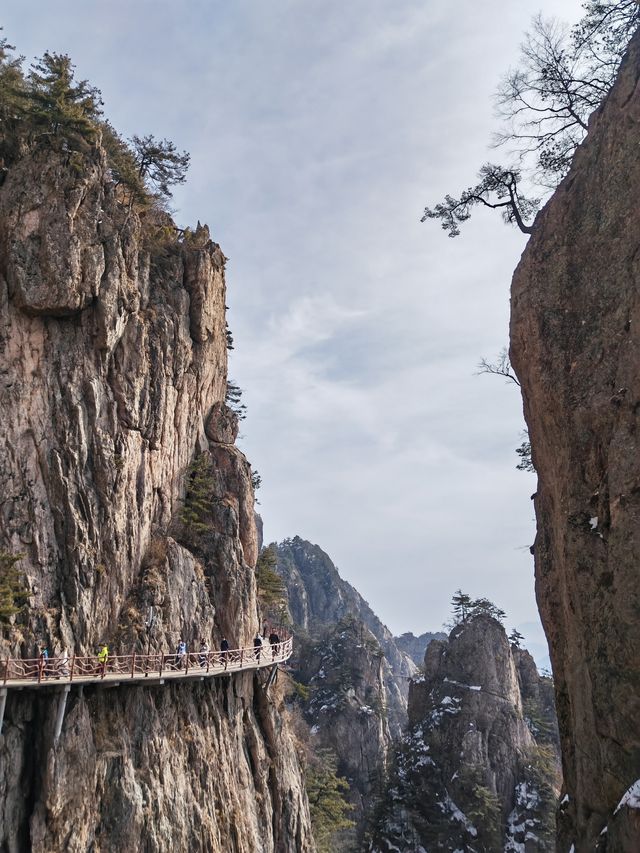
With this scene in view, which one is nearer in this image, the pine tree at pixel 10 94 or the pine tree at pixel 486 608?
the pine tree at pixel 10 94

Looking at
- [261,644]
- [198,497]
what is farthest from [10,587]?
[261,644]

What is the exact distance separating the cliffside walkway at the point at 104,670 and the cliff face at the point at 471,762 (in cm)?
2738

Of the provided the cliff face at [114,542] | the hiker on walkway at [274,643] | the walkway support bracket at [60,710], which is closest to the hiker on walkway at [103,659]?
the cliff face at [114,542]

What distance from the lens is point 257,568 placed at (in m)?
38.9

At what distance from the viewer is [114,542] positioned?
23.3 meters

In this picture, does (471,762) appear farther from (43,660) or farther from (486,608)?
(43,660)

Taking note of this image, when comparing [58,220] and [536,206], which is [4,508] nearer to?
[58,220]

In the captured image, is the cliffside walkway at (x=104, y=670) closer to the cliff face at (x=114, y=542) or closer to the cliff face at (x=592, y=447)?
the cliff face at (x=114, y=542)

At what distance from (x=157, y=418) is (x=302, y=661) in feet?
207

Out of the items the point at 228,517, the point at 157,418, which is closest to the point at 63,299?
the point at 157,418

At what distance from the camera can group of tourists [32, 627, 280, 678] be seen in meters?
18.8

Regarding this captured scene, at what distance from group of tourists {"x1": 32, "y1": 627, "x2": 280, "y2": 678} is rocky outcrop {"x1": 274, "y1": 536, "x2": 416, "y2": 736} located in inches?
3286

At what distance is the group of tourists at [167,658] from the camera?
61.6 ft

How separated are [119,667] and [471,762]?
35371 mm
